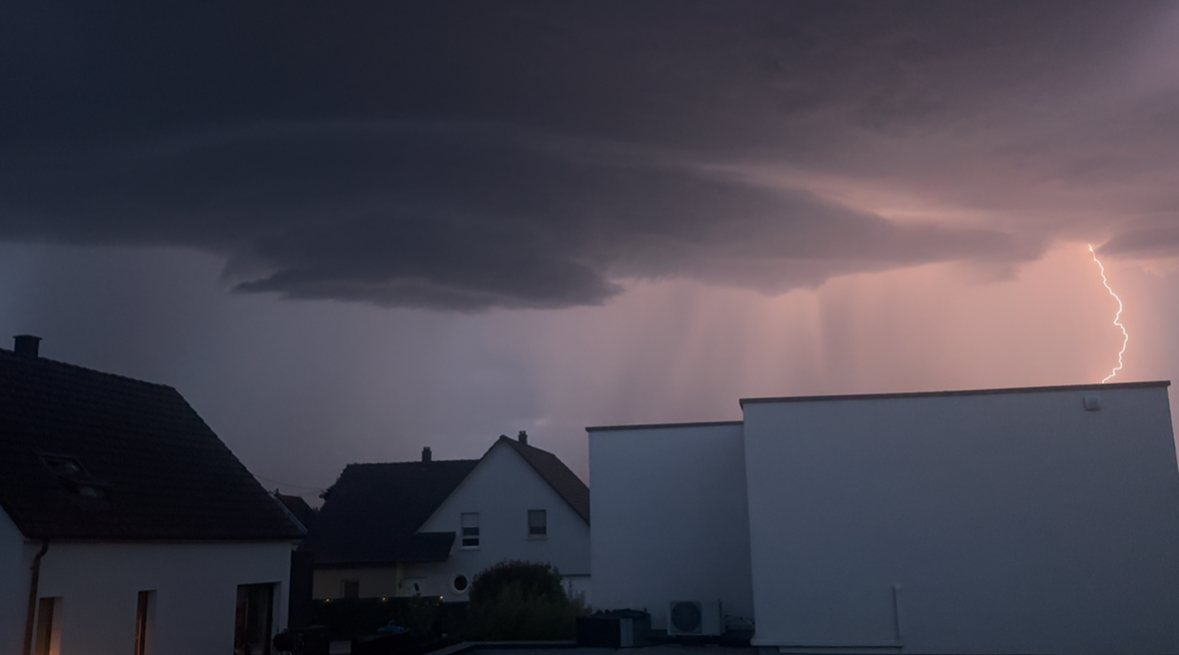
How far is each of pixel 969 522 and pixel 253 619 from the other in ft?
47.3

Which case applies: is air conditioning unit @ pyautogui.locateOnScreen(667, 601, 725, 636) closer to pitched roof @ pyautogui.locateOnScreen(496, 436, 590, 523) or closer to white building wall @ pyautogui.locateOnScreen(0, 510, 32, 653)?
white building wall @ pyautogui.locateOnScreen(0, 510, 32, 653)

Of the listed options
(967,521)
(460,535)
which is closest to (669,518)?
(967,521)

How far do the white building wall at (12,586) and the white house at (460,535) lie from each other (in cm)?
2095

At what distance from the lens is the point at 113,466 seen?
60.1 ft

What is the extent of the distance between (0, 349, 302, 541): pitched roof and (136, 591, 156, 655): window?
112cm

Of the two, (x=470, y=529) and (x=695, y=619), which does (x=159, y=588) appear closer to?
(x=695, y=619)

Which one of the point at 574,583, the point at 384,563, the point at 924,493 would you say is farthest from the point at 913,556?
the point at 384,563

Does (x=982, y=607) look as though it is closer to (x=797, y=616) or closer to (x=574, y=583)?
(x=797, y=616)

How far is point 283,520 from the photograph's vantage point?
70.6 feet

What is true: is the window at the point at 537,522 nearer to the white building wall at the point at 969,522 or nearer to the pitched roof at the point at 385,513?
the pitched roof at the point at 385,513

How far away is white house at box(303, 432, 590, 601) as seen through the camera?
1380 inches

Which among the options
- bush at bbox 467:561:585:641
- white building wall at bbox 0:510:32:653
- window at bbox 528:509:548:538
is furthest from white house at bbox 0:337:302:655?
window at bbox 528:509:548:538

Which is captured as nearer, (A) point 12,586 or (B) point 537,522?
(A) point 12,586

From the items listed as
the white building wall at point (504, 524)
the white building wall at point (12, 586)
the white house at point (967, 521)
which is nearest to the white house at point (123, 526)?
the white building wall at point (12, 586)
